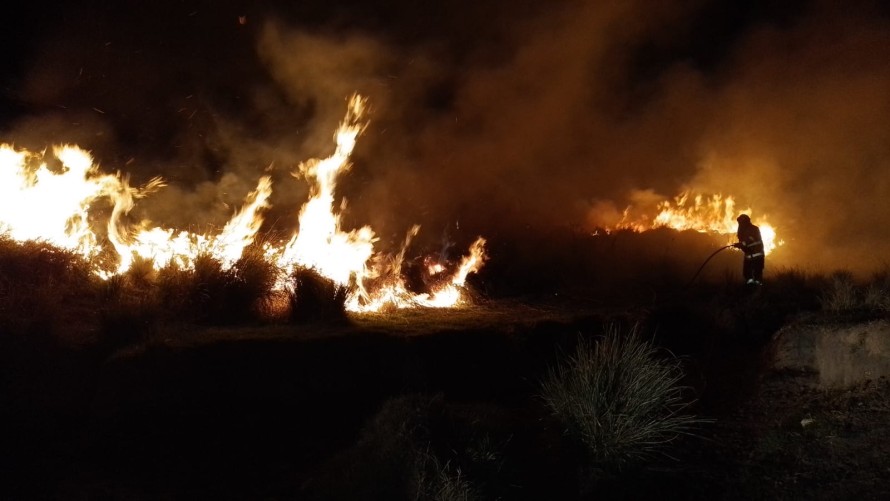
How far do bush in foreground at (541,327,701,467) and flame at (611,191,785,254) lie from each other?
33.3ft

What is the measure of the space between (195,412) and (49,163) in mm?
5029

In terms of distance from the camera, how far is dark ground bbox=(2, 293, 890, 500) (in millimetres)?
5090

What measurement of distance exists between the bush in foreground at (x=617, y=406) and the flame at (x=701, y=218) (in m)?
10.2

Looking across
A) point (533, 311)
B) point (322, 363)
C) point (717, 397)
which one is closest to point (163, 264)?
point (322, 363)

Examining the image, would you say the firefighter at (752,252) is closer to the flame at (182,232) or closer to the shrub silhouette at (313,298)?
the flame at (182,232)

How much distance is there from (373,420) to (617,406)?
186 cm

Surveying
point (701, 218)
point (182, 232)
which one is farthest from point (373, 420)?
point (701, 218)

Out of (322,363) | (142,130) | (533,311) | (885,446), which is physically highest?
(142,130)

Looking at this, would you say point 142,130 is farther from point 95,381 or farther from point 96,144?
point 95,381

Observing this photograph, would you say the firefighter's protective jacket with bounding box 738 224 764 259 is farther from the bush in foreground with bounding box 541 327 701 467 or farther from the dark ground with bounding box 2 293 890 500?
the bush in foreground with bounding box 541 327 701 467

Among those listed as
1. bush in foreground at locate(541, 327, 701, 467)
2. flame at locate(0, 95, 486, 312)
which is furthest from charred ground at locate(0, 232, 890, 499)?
flame at locate(0, 95, 486, 312)

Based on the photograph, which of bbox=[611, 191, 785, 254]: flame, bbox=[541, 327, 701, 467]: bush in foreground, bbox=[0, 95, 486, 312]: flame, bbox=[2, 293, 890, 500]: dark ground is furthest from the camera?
bbox=[611, 191, 785, 254]: flame

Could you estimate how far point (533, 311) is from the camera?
31.5ft

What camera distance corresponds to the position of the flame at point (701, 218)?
52.2 feet
